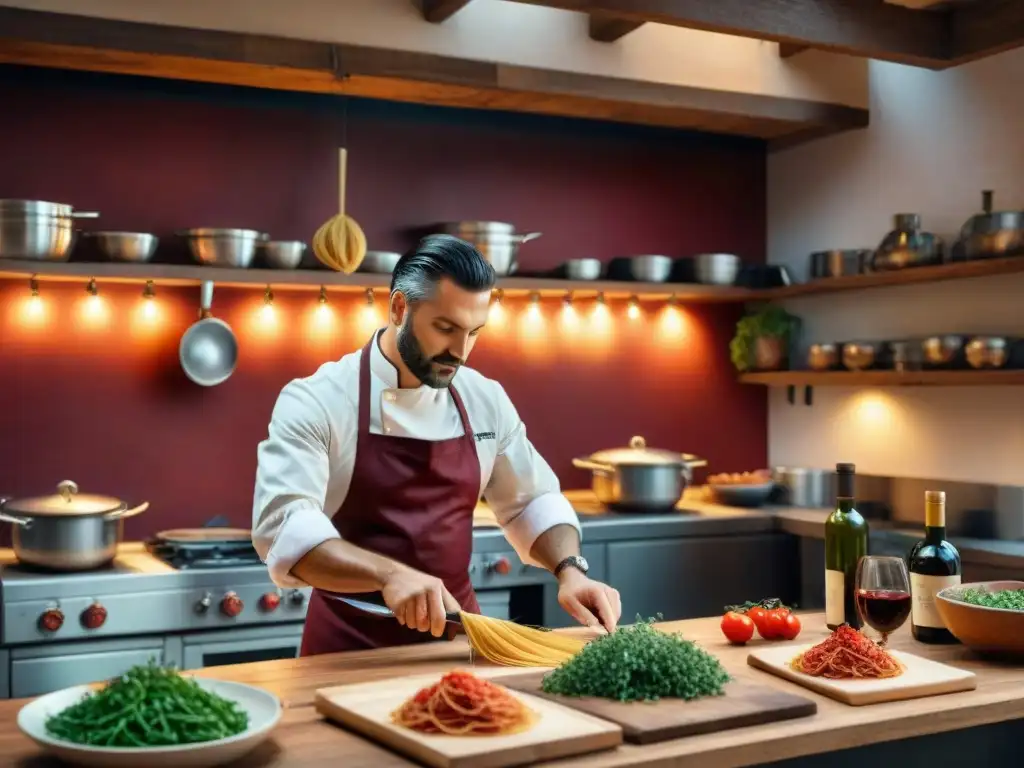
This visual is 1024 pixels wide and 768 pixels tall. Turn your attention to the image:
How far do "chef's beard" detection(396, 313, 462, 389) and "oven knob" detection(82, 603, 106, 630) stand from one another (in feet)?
4.99

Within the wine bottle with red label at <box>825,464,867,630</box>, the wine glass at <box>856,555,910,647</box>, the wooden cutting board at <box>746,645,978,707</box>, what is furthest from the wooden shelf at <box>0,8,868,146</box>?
the wooden cutting board at <box>746,645,978,707</box>

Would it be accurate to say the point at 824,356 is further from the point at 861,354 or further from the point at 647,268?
the point at 647,268

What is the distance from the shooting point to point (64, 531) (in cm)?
380

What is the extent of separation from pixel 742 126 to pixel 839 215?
1.94 ft

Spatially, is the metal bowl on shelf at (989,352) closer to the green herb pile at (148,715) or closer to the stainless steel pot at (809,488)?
the stainless steel pot at (809,488)

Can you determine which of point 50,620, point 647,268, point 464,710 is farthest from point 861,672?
point 647,268

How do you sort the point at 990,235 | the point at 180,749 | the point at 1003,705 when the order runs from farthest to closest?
the point at 990,235 < the point at 1003,705 < the point at 180,749

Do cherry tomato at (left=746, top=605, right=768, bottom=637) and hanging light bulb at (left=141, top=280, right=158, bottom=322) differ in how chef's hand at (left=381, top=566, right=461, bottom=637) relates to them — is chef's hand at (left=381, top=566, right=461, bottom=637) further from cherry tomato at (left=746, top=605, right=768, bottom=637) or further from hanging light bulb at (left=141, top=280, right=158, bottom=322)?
hanging light bulb at (left=141, top=280, right=158, bottom=322)

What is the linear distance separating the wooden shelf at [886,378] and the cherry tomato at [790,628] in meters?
2.13

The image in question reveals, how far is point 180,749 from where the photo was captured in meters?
1.62

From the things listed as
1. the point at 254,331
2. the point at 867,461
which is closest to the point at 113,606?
the point at 254,331

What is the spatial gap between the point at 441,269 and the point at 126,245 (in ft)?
6.55

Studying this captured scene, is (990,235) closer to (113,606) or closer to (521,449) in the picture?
(521,449)

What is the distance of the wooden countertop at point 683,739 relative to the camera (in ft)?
5.82
